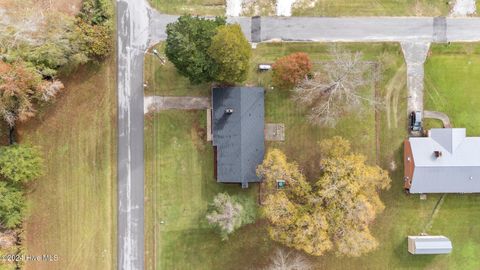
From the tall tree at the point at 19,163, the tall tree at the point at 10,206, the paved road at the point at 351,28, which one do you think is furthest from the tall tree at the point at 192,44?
the tall tree at the point at 10,206

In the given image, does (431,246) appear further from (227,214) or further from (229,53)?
(229,53)

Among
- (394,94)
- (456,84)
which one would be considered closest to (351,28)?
(394,94)

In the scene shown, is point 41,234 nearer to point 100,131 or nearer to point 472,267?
point 100,131

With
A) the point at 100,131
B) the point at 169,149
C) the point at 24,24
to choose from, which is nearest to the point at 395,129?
the point at 169,149

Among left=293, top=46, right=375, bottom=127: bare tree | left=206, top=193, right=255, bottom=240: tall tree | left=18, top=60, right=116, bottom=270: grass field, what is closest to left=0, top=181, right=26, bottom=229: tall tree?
left=18, top=60, right=116, bottom=270: grass field

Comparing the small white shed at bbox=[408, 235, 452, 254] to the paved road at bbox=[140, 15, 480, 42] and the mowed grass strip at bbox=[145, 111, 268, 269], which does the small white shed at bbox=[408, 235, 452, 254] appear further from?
the paved road at bbox=[140, 15, 480, 42]

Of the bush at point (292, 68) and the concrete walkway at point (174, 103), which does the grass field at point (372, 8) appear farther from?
the concrete walkway at point (174, 103)
